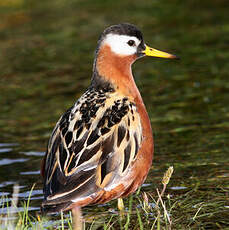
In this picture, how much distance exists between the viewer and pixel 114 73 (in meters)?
8.14

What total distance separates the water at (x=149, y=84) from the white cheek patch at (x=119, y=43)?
5.72 feet

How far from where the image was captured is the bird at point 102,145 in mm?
6820

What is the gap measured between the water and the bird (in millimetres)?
843

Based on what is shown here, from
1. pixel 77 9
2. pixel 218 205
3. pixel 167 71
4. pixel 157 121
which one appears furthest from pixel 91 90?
pixel 77 9

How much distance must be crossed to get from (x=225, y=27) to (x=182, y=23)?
5.25 ft

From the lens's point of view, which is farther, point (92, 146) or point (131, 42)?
point (131, 42)

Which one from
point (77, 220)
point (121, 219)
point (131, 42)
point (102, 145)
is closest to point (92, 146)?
point (102, 145)

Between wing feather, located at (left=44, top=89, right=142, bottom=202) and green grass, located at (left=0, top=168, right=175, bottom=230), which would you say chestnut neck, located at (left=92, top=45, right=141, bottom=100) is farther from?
green grass, located at (left=0, top=168, right=175, bottom=230)

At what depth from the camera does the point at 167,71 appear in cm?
1470

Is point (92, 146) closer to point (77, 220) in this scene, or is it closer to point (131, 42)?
point (77, 220)

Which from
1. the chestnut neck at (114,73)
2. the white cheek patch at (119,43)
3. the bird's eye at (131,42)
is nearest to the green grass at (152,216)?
the chestnut neck at (114,73)

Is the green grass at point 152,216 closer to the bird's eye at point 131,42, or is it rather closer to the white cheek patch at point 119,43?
the white cheek patch at point 119,43

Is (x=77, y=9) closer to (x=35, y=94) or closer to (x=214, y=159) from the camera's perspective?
(x=35, y=94)

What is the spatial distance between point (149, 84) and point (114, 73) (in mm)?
5609
